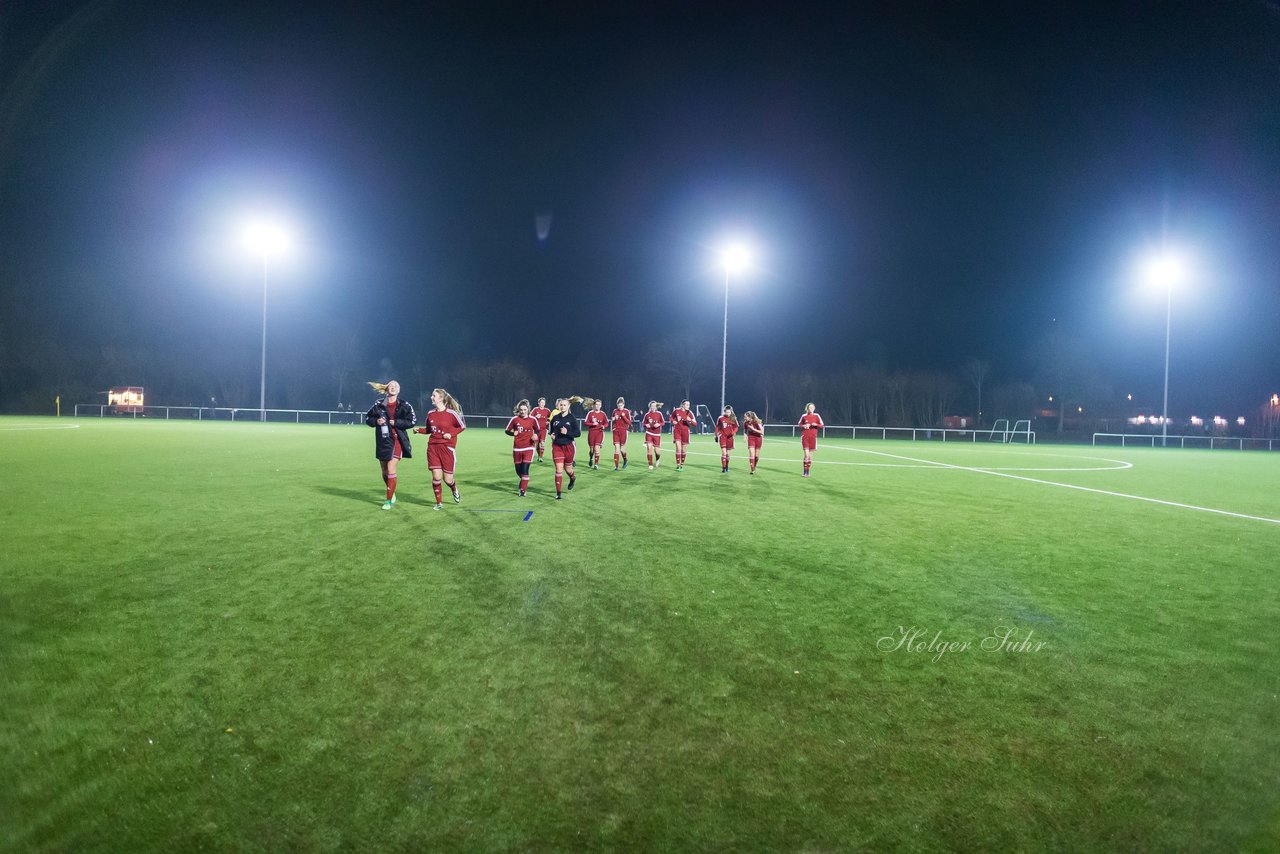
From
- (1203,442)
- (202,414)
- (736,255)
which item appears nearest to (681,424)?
(736,255)

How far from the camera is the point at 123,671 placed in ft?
14.5

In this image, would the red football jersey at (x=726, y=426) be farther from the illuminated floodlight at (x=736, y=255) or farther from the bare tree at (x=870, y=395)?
the bare tree at (x=870, y=395)

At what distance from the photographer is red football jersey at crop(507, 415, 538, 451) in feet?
38.9

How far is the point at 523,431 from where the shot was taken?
469 inches

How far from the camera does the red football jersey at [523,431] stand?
1187cm

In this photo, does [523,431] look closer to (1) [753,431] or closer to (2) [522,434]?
(2) [522,434]

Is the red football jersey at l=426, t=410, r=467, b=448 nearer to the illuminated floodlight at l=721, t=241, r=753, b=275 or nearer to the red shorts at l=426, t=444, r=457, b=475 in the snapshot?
the red shorts at l=426, t=444, r=457, b=475

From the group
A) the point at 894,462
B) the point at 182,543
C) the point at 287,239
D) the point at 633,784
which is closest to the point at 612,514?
the point at 182,543

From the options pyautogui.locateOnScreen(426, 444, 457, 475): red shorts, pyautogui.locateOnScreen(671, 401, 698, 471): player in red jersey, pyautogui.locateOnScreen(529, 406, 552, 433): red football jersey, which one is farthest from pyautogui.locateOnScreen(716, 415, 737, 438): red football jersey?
pyautogui.locateOnScreen(426, 444, 457, 475): red shorts

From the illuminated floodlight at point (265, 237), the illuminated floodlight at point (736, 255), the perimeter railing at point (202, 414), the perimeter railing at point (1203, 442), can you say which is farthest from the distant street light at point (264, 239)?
the perimeter railing at point (1203, 442)

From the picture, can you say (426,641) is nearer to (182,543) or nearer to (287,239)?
(182,543)

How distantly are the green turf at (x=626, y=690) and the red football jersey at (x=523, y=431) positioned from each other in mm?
2911

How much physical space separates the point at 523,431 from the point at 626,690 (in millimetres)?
8089

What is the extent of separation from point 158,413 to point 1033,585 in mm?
75022
